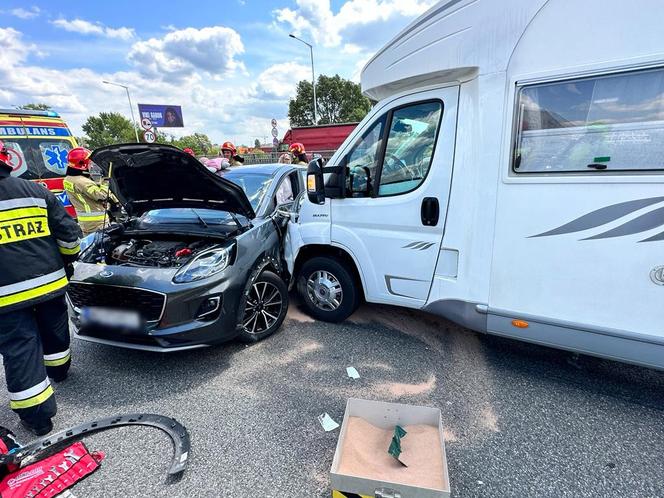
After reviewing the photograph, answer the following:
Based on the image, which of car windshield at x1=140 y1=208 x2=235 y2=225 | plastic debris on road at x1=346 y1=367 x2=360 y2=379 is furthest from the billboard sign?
plastic debris on road at x1=346 y1=367 x2=360 y2=379

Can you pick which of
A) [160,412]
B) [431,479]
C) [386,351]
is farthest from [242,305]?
[431,479]

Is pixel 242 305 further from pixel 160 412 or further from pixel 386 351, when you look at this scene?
pixel 386 351

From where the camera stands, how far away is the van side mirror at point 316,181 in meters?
3.39

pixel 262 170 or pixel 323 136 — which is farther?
pixel 323 136

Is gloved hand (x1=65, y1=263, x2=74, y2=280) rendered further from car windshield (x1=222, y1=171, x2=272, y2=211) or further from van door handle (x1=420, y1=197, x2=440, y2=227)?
van door handle (x1=420, y1=197, x2=440, y2=227)

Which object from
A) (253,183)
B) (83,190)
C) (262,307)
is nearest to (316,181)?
(253,183)

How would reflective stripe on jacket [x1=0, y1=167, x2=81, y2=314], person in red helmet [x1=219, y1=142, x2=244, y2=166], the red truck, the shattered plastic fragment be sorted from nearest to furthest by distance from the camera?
the shattered plastic fragment → reflective stripe on jacket [x1=0, y1=167, x2=81, y2=314] → person in red helmet [x1=219, y1=142, x2=244, y2=166] → the red truck

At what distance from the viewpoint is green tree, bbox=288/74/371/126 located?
141 ft

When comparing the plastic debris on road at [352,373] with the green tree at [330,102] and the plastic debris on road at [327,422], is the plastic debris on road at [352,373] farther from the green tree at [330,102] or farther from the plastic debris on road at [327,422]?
the green tree at [330,102]

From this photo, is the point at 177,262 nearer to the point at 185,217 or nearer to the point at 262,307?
the point at 262,307

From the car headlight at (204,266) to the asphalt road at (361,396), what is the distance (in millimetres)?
863

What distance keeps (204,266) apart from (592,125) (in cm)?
296

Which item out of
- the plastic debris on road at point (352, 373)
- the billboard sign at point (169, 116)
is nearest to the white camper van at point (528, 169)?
the plastic debris on road at point (352, 373)

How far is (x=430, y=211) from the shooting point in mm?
2877
